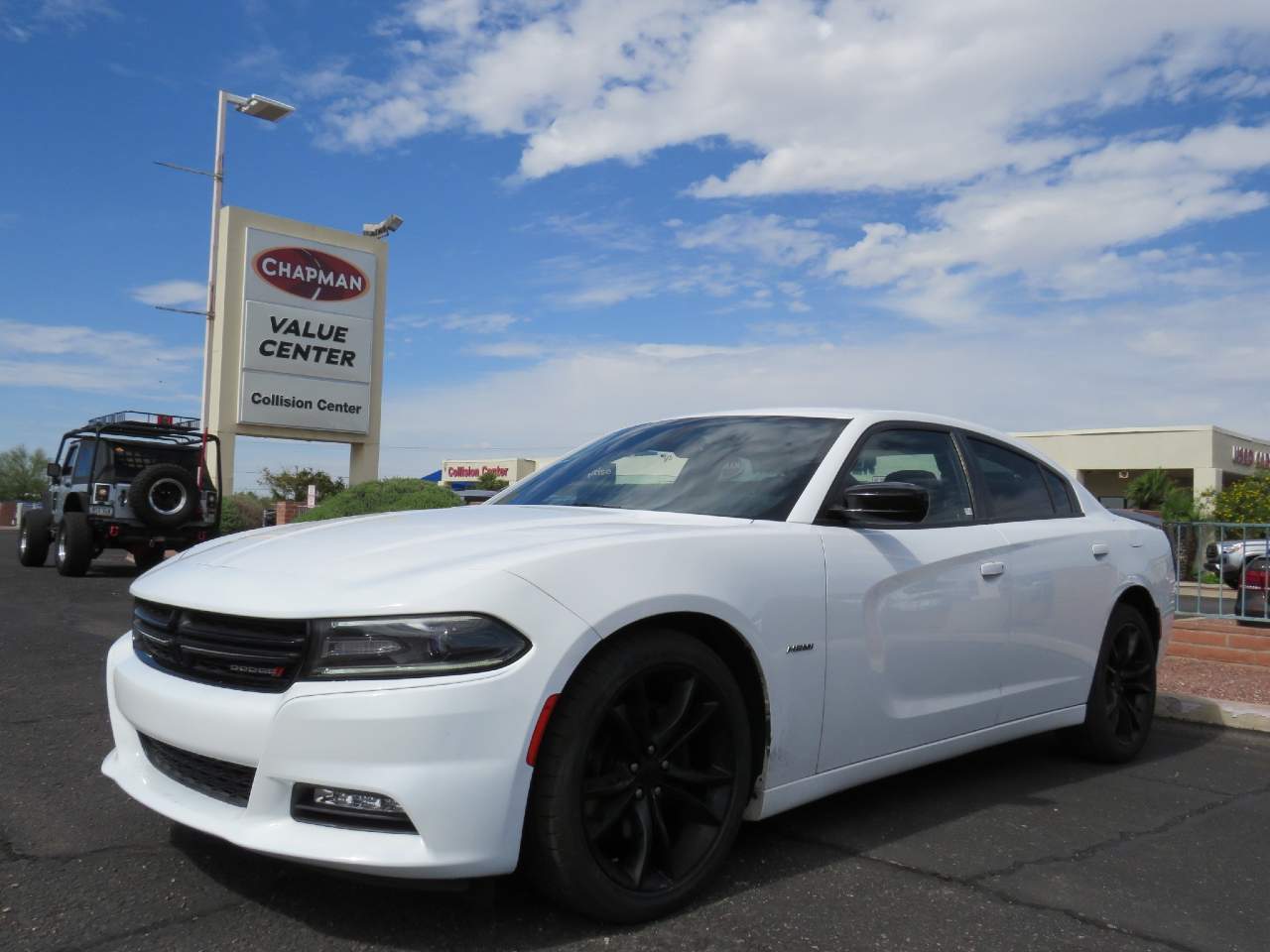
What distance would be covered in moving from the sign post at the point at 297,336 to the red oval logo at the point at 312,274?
22mm

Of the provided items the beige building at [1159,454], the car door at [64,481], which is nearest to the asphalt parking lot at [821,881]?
the car door at [64,481]

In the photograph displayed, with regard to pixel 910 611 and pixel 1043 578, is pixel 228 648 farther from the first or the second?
pixel 1043 578

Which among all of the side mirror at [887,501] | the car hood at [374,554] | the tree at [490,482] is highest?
the tree at [490,482]

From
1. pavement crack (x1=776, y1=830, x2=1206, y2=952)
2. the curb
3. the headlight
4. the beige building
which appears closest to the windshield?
pavement crack (x1=776, y1=830, x2=1206, y2=952)

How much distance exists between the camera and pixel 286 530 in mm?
3520

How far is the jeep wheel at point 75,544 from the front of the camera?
1472 cm

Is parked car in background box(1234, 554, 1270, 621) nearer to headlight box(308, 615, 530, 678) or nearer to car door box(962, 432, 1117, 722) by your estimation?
car door box(962, 432, 1117, 722)

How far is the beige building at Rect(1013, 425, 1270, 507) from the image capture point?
1412 inches

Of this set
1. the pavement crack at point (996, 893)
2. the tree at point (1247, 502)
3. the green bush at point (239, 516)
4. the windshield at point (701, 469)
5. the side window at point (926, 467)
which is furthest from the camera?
the green bush at point (239, 516)

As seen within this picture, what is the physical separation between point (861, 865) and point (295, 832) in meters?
1.74

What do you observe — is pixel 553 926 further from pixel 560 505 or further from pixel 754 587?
pixel 560 505

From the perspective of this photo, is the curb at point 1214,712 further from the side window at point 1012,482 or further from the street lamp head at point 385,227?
the street lamp head at point 385,227

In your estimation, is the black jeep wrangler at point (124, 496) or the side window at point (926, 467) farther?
the black jeep wrangler at point (124, 496)

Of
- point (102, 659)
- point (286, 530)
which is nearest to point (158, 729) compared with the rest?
point (286, 530)
